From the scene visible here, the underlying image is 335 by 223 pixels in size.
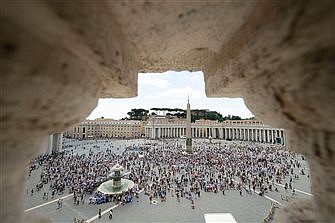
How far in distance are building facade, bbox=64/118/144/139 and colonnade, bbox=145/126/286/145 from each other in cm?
564

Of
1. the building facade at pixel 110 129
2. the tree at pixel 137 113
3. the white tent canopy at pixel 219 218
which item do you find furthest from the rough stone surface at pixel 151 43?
the tree at pixel 137 113

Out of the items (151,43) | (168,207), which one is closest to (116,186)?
(168,207)

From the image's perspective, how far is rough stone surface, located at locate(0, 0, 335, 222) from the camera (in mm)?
613

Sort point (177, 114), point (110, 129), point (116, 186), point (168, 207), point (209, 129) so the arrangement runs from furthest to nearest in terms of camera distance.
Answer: point (177, 114)
point (110, 129)
point (209, 129)
point (116, 186)
point (168, 207)

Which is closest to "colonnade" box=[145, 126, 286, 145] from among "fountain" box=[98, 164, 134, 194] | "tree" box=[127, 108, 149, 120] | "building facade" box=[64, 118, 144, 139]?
"building facade" box=[64, 118, 144, 139]

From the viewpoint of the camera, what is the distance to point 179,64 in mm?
1869

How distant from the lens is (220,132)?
61.1 meters

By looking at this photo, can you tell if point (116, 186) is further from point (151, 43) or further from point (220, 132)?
point (220, 132)

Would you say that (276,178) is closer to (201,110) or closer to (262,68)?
(262,68)

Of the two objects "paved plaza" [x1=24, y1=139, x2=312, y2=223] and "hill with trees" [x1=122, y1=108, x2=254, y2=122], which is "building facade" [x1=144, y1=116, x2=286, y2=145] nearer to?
"hill with trees" [x1=122, y1=108, x2=254, y2=122]

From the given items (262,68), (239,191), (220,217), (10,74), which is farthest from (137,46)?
(239,191)

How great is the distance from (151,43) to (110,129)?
70.1 meters

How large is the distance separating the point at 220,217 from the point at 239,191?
215 inches

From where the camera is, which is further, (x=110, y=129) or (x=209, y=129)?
(x=110, y=129)
